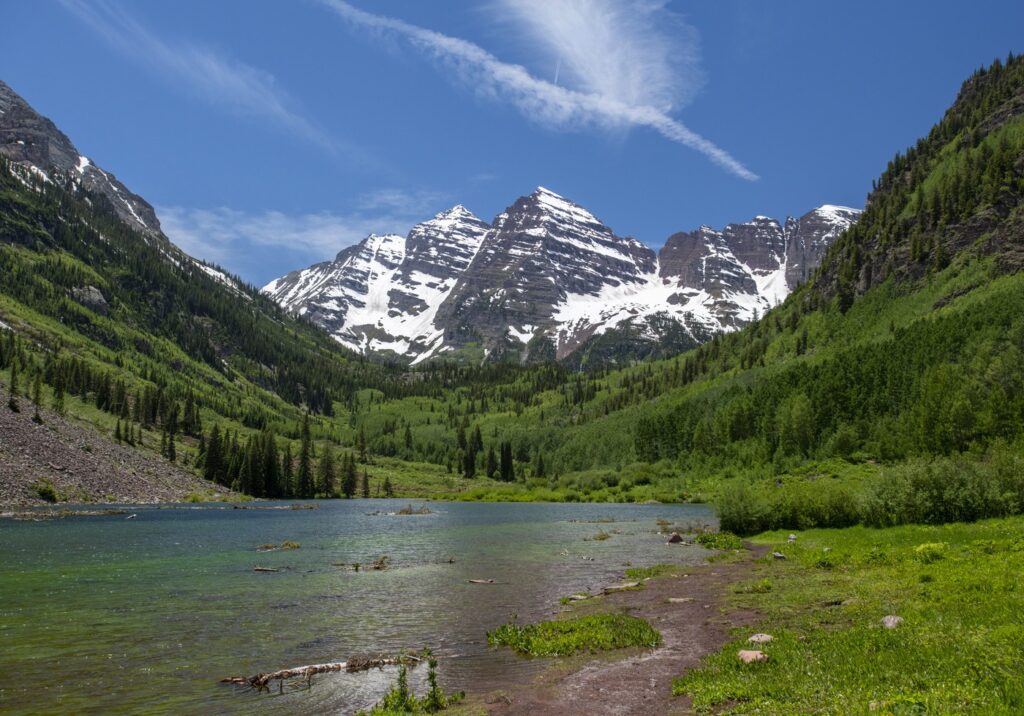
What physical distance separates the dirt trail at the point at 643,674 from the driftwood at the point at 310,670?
18.2 feet

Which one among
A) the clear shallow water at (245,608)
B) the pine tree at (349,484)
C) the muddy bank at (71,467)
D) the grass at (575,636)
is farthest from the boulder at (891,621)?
the pine tree at (349,484)

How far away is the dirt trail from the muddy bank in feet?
336

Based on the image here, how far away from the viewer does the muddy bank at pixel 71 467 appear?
98.8 metres

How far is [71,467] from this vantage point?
11044cm

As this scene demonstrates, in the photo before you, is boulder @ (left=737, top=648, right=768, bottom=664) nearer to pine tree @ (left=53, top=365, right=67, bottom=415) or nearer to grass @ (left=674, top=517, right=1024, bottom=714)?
grass @ (left=674, top=517, right=1024, bottom=714)

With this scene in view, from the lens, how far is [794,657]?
1930cm

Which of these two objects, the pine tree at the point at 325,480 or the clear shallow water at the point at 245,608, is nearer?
the clear shallow water at the point at 245,608

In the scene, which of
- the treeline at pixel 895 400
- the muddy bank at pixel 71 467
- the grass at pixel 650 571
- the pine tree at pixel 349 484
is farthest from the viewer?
the pine tree at pixel 349 484

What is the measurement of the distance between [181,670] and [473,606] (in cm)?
1569

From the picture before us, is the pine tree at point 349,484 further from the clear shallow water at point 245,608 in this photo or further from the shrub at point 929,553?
the shrub at point 929,553

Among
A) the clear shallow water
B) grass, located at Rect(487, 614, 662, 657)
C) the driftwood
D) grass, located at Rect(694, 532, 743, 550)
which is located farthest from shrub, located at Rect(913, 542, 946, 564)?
the driftwood

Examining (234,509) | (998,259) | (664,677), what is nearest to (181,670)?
(664,677)

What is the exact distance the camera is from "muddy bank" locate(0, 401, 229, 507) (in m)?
98.8

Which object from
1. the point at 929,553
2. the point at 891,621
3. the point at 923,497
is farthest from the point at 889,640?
the point at 923,497
